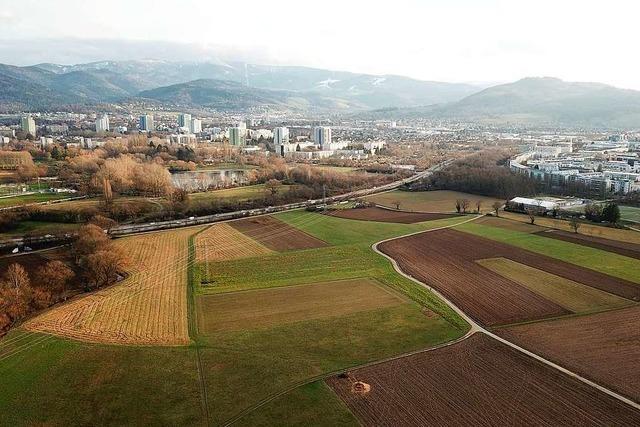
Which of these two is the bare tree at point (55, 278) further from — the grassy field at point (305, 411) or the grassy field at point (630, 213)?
the grassy field at point (630, 213)

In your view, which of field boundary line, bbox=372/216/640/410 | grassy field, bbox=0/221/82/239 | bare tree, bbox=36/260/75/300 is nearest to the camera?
field boundary line, bbox=372/216/640/410

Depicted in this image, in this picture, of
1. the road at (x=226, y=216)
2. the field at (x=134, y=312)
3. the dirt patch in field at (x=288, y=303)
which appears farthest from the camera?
the road at (x=226, y=216)

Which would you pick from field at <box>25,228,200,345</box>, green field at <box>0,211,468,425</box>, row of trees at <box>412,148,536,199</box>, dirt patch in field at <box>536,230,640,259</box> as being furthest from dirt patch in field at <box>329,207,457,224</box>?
field at <box>25,228,200,345</box>

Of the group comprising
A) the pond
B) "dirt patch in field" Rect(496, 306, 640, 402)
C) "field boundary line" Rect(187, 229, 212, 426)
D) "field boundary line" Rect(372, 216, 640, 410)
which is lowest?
"field boundary line" Rect(187, 229, 212, 426)

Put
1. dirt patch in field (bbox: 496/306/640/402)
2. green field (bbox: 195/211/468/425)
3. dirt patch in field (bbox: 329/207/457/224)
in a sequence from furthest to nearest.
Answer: dirt patch in field (bbox: 329/207/457/224) → dirt patch in field (bbox: 496/306/640/402) → green field (bbox: 195/211/468/425)

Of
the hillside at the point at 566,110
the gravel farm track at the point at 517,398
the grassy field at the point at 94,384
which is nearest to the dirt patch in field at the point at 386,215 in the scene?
the gravel farm track at the point at 517,398

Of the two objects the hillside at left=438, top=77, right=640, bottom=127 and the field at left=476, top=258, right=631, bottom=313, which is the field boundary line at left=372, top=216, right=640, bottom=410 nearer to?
the field at left=476, top=258, right=631, bottom=313

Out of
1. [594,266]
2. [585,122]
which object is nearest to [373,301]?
[594,266]
